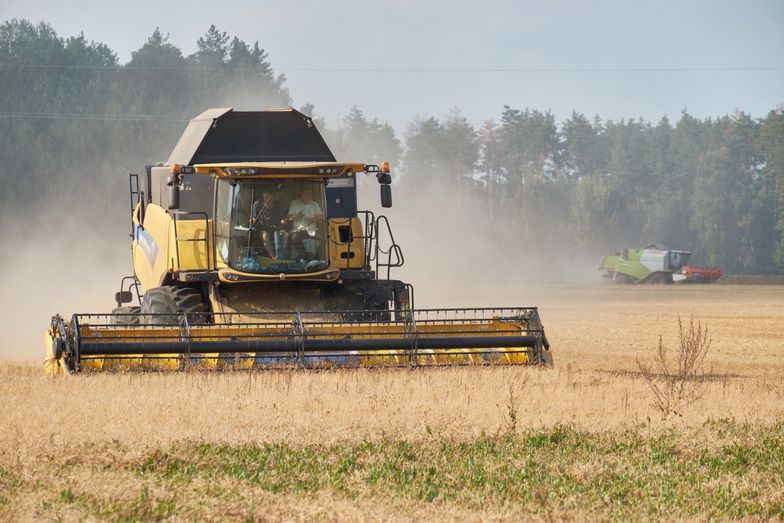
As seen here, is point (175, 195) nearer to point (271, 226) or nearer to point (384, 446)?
point (271, 226)

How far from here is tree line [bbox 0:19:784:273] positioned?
5041 centimetres

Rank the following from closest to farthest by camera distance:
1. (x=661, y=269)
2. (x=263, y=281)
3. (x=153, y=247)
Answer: (x=263, y=281)
(x=153, y=247)
(x=661, y=269)

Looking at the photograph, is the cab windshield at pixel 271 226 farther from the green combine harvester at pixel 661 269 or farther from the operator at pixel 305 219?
the green combine harvester at pixel 661 269

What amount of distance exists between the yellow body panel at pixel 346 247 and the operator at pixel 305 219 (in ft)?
1.26

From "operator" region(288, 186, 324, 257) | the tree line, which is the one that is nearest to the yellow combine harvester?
"operator" region(288, 186, 324, 257)

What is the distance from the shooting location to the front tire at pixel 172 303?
1294 centimetres

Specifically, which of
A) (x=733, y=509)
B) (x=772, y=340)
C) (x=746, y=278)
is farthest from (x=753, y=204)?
(x=733, y=509)

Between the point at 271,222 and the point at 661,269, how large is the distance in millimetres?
39292

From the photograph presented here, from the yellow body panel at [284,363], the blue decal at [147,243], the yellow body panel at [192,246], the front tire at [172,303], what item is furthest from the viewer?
the blue decal at [147,243]

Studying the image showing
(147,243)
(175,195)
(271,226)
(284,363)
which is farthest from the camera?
(147,243)

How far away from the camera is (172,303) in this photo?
42.8 feet

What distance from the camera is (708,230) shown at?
261 feet

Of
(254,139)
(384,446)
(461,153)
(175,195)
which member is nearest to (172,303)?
(175,195)

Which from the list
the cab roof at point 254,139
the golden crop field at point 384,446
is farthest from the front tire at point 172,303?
the cab roof at point 254,139
